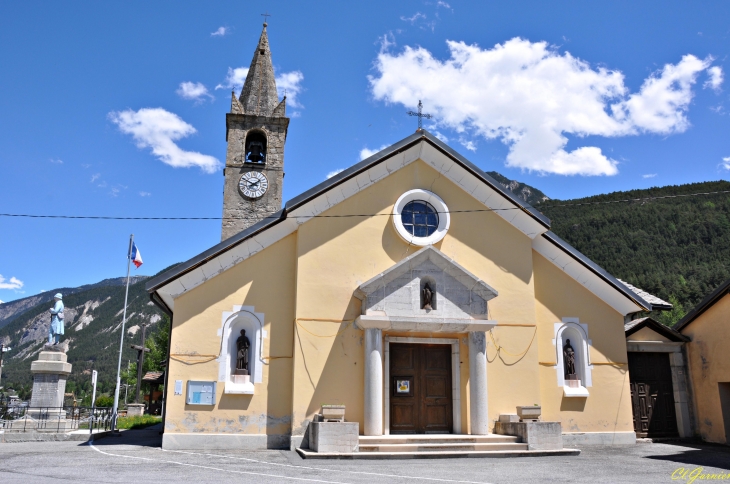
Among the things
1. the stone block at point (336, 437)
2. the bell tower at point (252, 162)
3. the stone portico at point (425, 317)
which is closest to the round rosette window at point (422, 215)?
the stone portico at point (425, 317)

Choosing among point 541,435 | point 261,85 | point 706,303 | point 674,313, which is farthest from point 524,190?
point 541,435

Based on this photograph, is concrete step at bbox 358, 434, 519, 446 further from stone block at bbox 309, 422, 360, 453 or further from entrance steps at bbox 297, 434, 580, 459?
stone block at bbox 309, 422, 360, 453

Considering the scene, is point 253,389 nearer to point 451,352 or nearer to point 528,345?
point 451,352

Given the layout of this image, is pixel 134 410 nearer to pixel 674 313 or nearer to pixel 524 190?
pixel 674 313

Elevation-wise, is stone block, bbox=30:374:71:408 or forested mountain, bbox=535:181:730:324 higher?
forested mountain, bbox=535:181:730:324

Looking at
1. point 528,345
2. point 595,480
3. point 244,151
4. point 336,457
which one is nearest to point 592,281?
→ point 528,345

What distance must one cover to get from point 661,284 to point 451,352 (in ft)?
156

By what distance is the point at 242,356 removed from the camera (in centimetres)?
1457

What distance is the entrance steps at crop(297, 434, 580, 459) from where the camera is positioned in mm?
12586

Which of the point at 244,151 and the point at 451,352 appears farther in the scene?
the point at 244,151

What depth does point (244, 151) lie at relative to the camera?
28.4 metres

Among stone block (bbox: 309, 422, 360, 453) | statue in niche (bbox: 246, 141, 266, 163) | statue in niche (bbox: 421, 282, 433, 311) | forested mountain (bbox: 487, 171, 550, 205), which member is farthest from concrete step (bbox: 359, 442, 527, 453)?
forested mountain (bbox: 487, 171, 550, 205)

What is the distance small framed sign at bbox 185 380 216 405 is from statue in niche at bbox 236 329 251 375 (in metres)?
0.74

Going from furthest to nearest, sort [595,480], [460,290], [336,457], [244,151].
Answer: [244,151] → [460,290] → [336,457] → [595,480]
